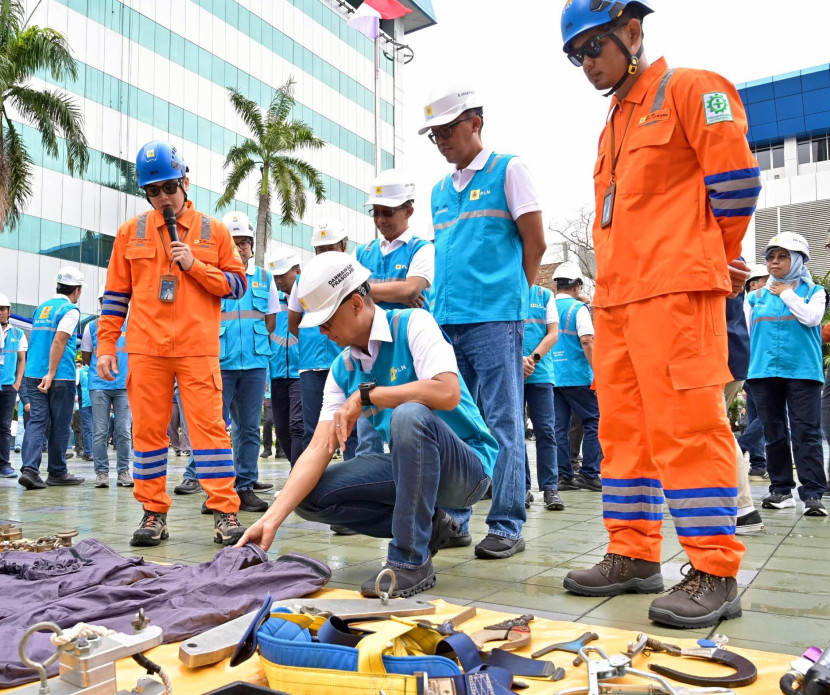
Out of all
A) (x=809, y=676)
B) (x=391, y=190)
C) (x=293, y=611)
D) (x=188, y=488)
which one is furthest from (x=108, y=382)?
(x=809, y=676)

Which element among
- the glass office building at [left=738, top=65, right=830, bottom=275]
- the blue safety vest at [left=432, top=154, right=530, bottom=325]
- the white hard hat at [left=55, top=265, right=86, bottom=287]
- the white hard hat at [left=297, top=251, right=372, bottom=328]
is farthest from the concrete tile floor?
the glass office building at [left=738, top=65, right=830, bottom=275]

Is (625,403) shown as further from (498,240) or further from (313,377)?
(313,377)

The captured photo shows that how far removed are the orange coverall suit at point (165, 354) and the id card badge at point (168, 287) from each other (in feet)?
0.11

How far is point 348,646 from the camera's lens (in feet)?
7.31

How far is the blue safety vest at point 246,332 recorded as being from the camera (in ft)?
22.3

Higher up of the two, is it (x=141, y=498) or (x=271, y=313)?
(x=271, y=313)

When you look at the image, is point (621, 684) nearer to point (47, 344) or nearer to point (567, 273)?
point (567, 273)

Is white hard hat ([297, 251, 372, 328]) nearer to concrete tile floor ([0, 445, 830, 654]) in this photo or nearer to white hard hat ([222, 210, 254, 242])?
concrete tile floor ([0, 445, 830, 654])

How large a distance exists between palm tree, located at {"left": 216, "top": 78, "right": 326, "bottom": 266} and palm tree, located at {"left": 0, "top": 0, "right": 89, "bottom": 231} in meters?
7.52

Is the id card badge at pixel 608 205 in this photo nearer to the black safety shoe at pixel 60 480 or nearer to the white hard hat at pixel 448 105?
the white hard hat at pixel 448 105

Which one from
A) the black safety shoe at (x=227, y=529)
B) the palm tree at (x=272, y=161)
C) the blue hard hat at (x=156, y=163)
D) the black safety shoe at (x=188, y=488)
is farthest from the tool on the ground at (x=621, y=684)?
the palm tree at (x=272, y=161)

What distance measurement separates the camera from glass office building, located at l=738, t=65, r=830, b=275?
4788cm

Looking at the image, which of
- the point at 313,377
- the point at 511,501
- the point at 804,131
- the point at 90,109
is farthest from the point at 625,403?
the point at 804,131

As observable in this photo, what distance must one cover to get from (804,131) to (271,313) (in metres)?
52.3
